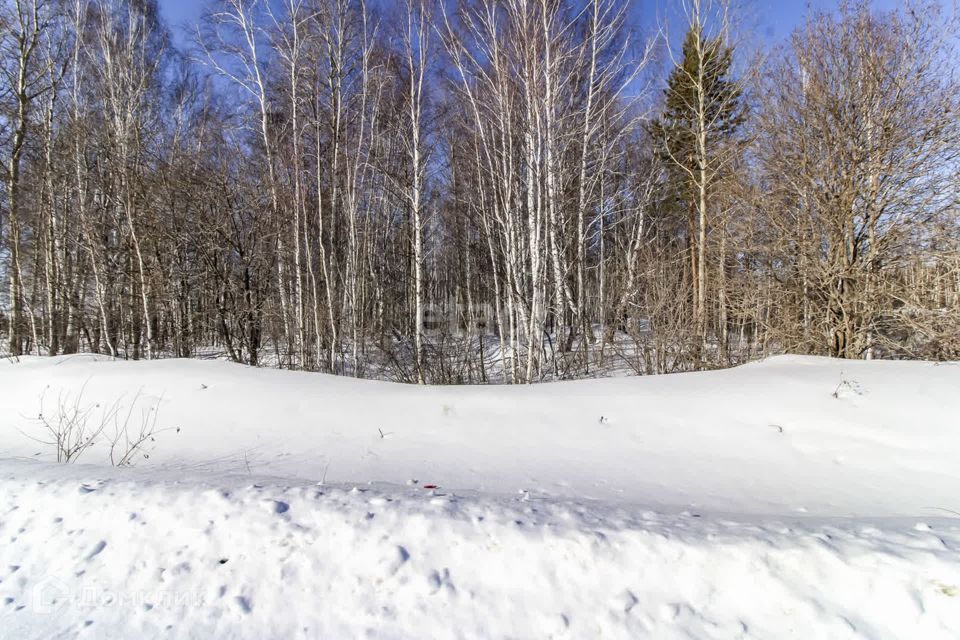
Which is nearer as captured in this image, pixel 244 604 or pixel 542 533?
pixel 244 604

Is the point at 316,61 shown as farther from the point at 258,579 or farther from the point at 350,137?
the point at 258,579

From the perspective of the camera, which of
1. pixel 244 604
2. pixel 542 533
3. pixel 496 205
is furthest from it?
pixel 496 205

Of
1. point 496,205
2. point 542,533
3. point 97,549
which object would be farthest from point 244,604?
point 496,205

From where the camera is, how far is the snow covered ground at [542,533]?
1.71 m

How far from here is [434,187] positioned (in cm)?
1770

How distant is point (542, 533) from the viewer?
208 cm

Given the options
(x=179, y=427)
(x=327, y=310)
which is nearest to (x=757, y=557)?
(x=179, y=427)

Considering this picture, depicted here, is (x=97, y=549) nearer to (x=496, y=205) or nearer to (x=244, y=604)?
(x=244, y=604)

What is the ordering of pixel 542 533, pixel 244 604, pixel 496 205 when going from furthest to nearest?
pixel 496 205, pixel 542 533, pixel 244 604

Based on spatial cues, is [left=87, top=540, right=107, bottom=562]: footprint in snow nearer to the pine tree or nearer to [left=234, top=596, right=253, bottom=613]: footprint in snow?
[left=234, top=596, right=253, bottom=613]: footprint in snow

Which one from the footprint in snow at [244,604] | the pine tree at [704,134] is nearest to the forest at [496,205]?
the pine tree at [704,134]

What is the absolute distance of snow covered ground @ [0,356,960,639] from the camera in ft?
5.61

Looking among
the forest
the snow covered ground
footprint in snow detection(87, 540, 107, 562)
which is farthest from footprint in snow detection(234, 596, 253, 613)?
the forest

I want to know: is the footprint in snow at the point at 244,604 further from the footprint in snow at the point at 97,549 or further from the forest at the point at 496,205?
the forest at the point at 496,205
